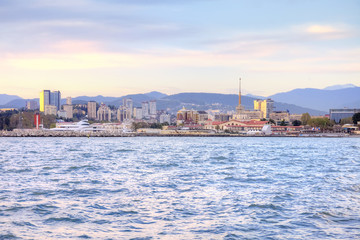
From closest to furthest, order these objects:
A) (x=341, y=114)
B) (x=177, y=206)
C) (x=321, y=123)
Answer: (x=177, y=206), (x=321, y=123), (x=341, y=114)

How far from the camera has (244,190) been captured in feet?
44.4

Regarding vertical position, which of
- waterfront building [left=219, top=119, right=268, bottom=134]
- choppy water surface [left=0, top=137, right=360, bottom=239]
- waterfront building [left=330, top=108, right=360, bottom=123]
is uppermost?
waterfront building [left=330, top=108, right=360, bottom=123]

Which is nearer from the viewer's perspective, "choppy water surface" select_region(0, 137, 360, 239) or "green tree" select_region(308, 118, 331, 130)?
"choppy water surface" select_region(0, 137, 360, 239)

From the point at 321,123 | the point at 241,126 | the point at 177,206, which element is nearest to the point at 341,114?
the point at 321,123

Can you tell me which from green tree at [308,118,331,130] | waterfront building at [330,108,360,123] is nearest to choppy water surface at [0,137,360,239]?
green tree at [308,118,331,130]

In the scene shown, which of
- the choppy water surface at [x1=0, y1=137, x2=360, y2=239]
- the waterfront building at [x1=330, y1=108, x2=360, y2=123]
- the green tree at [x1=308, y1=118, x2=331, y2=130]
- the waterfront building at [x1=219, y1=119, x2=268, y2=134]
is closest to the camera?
the choppy water surface at [x1=0, y1=137, x2=360, y2=239]

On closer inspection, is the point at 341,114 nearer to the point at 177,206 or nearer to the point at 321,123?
the point at 321,123

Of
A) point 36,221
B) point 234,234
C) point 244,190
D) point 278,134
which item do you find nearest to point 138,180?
point 244,190

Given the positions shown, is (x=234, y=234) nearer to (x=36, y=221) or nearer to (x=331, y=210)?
(x=331, y=210)

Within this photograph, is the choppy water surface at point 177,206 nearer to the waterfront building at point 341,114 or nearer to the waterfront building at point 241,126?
the waterfront building at point 241,126

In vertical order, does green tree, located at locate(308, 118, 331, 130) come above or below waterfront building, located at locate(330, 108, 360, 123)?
below

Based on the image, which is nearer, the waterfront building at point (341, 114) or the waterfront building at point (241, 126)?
the waterfront building at point (241, 126)

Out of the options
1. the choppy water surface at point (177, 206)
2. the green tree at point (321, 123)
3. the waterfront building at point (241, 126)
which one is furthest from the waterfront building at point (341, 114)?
the choppy water surface at point (177, 206)

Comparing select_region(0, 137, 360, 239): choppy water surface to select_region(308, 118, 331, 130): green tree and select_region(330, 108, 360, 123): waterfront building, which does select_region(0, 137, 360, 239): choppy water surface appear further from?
select_region(330, 108, 360, 123): waterfront building
